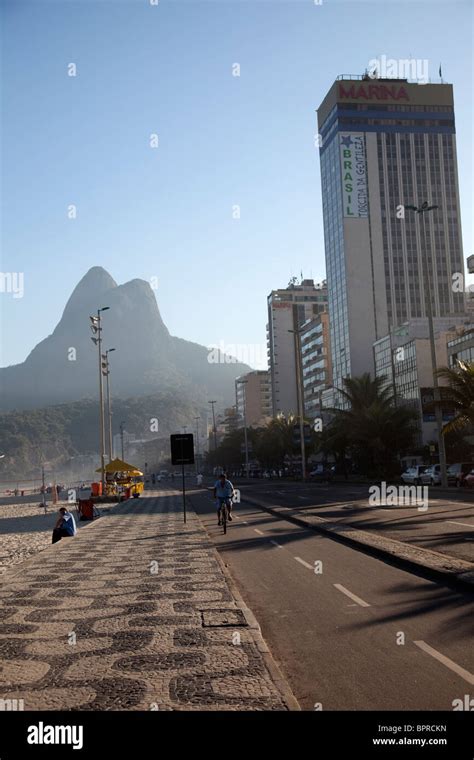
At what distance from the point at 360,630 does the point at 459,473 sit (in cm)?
4062

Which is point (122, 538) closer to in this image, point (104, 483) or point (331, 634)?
point (331, 634)

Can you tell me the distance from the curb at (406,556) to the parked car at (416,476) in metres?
32.2

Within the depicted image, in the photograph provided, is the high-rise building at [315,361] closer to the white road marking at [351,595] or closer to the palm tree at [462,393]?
the palm tree at [462,393]

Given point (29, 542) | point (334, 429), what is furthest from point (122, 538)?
point (334, 429)

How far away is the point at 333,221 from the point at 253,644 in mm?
137514

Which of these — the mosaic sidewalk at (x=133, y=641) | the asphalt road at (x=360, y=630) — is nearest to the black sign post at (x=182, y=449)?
the asphalt road at (x=360, y=630)

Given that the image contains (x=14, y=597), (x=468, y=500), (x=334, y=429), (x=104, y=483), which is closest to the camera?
(x=14, y=597)

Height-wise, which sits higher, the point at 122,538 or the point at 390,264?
the point at 390,264

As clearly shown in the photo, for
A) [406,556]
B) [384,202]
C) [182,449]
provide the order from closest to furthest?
[406,556], [182,449], [384,202]

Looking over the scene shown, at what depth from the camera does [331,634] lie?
8.13 m

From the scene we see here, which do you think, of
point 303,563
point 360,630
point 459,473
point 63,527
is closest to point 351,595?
point 360,630

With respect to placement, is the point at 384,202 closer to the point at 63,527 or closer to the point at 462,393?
the point at 462,393

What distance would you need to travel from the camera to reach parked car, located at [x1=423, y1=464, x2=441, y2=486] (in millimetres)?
49719

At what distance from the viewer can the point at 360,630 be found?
825 centimetres
